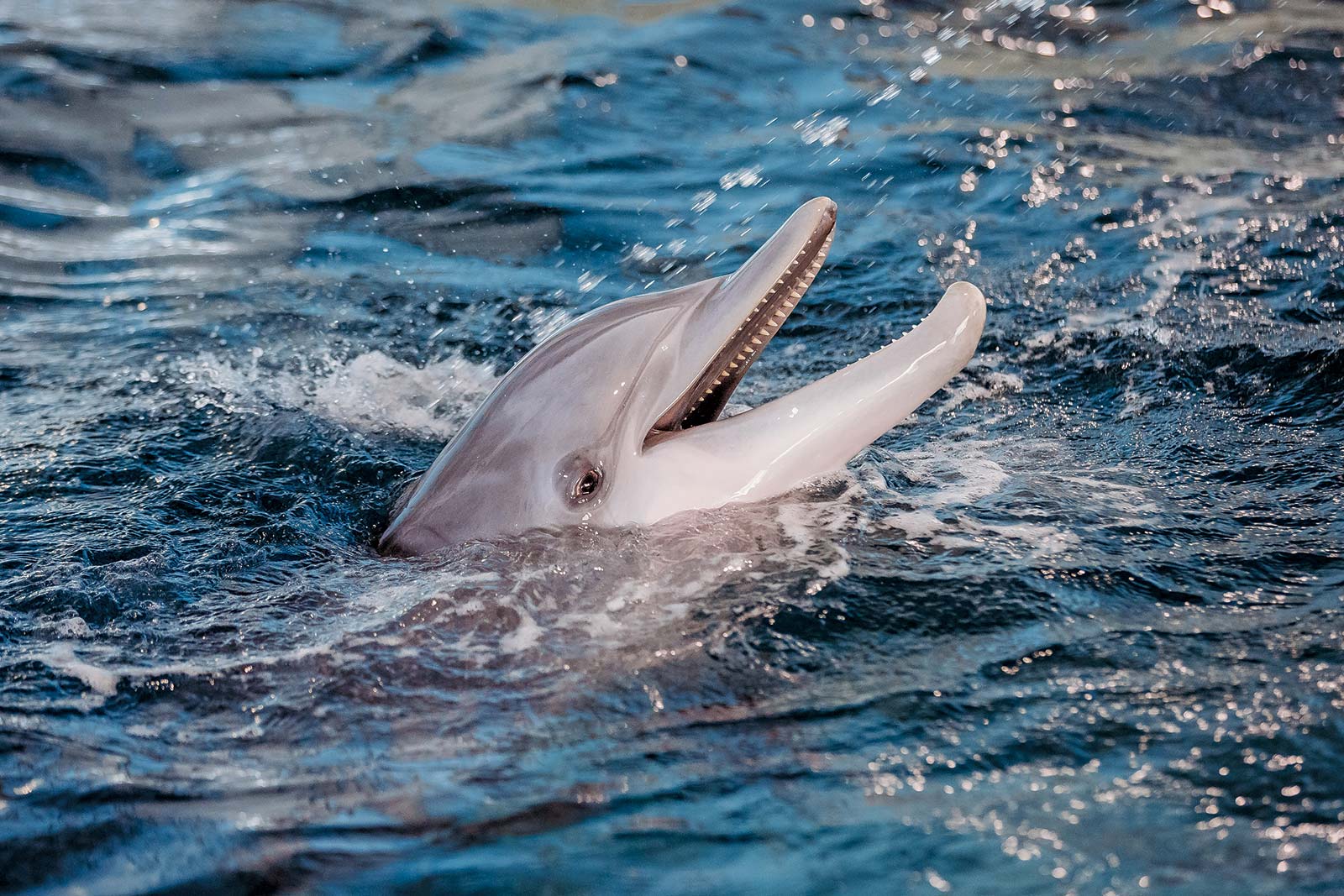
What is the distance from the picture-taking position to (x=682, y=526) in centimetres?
443

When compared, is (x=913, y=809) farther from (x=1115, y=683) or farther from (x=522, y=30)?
(x=522, y=30)

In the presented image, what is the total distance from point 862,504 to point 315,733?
2.06m

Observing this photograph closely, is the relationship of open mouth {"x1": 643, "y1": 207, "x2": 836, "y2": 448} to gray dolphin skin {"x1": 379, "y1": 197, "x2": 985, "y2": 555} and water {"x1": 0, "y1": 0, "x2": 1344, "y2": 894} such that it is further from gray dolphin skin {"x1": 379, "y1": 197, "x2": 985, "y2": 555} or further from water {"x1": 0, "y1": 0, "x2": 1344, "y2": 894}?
water {"x1": 0, "y1": 0, "x2": 1344, "y2": 894}

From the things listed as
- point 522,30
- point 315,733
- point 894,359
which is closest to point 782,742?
point 315,733

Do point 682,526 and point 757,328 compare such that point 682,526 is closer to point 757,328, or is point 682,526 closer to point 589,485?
point 589,485

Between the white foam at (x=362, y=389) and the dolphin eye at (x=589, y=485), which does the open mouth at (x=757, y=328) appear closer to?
the dolphin eye at (x=589, y=485)

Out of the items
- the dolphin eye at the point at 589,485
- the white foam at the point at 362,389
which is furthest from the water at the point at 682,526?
the dolphin eye at the point at 589,485

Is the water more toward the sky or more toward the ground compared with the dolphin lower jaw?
more toward the ground

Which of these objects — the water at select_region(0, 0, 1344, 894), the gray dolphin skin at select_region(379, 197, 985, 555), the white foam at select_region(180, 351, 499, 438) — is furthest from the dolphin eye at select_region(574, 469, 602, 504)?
the white foam at select_region(180, 351, 499, 438)

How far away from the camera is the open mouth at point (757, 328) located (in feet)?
14.7

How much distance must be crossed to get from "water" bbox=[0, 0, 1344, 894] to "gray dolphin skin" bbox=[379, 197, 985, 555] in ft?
0.41

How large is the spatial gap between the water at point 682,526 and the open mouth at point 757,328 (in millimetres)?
400

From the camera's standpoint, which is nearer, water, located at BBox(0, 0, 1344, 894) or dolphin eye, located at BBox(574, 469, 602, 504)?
water, located at BBox(0, 0, 1344, 894)

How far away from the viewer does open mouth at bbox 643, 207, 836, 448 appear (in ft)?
14.7
